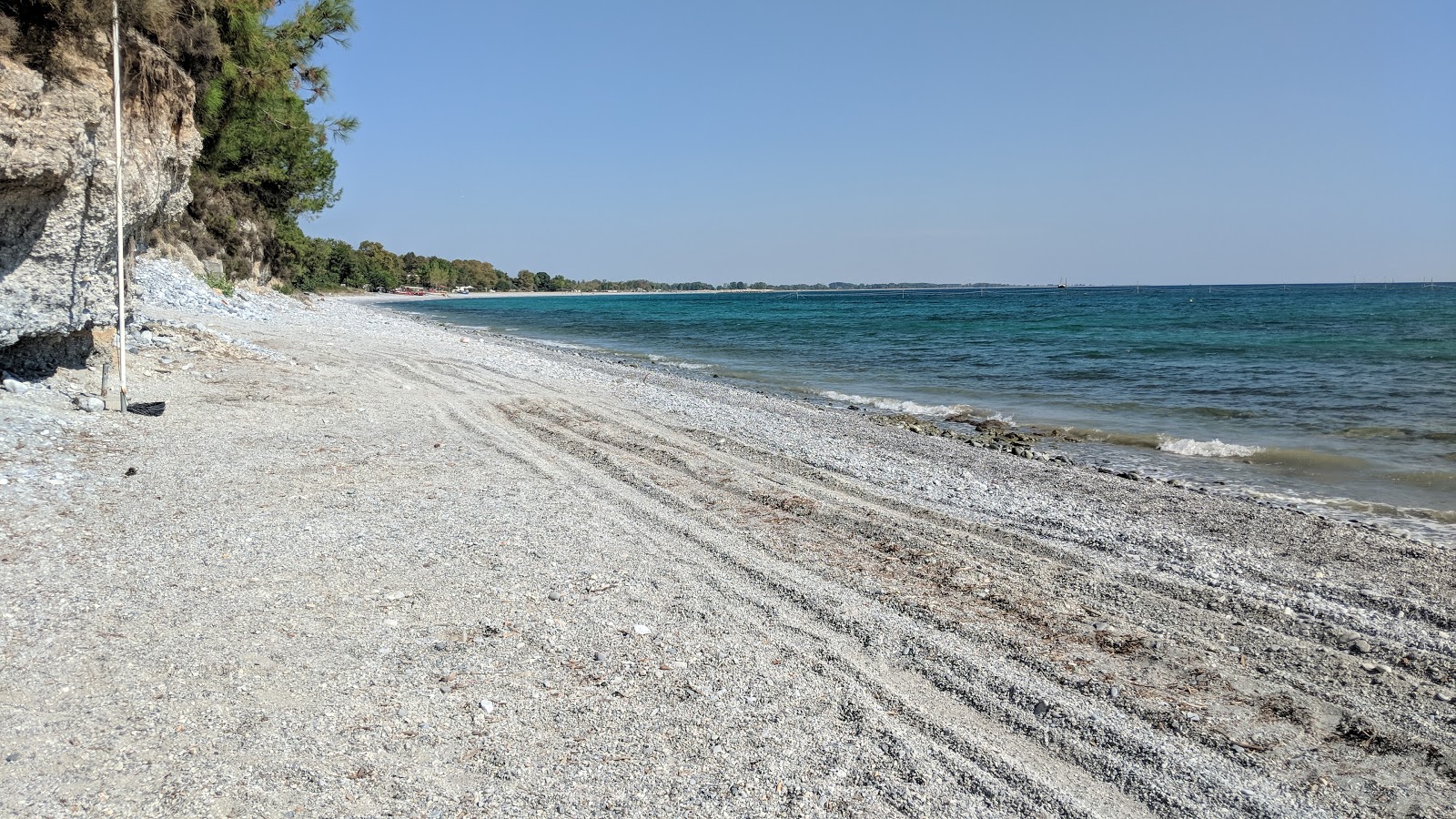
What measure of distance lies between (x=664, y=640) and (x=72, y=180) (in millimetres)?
7842

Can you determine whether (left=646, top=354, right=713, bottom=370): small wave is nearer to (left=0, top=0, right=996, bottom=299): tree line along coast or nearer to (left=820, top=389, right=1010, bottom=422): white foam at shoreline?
(left=820, top=389, right=1010, bottom=422): white foam at shoreline

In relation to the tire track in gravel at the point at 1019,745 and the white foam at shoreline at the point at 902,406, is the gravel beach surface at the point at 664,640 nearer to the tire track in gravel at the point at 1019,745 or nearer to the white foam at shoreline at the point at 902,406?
the tire track in gravel at the point at 1019,745

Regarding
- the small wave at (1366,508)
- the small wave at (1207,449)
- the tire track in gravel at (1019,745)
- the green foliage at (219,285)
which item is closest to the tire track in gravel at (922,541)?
the tire track in gravel at (1019,745)

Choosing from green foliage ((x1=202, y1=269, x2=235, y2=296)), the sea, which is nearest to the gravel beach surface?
the sea

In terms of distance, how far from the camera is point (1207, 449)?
12789 mm

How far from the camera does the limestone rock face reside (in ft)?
24.7

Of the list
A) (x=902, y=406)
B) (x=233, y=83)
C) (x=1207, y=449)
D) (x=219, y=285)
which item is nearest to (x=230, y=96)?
(x=233, y=83)

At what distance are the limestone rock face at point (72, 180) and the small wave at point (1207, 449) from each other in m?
14.4

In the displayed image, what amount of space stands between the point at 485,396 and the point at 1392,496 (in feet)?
41.8

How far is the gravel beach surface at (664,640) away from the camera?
3.51 metres

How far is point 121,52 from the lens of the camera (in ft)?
29.3

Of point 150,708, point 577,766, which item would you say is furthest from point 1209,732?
point 150,708

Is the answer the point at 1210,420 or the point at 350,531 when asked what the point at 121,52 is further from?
the point at 1210,420

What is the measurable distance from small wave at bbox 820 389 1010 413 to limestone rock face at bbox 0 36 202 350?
43.2 feet
